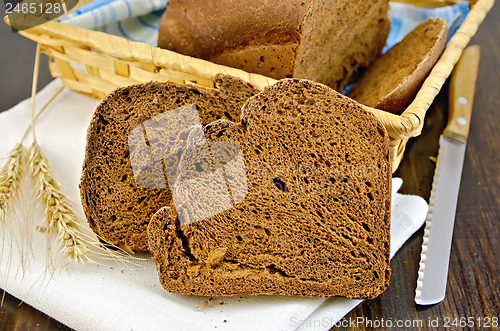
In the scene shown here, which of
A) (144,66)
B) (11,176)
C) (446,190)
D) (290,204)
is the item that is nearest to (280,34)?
(144,66)

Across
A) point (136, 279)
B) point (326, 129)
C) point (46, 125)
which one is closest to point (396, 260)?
point (326, 129)

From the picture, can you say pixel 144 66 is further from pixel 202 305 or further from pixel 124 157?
pixel 202 305

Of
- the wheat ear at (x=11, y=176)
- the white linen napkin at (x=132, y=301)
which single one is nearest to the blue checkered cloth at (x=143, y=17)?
the wheat ear at (x=11, y=176)

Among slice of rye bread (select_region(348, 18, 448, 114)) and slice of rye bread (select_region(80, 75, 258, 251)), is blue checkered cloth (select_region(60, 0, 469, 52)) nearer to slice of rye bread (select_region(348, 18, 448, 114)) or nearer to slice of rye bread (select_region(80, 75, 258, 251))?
slice of rye bread (select_region(348, 18, 448, 114))

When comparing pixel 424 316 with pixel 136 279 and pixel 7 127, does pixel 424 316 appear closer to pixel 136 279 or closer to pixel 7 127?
pixel 136 279

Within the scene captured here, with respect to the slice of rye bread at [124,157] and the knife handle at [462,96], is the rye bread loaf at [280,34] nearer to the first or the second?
the slice of rye bread at [124,157]

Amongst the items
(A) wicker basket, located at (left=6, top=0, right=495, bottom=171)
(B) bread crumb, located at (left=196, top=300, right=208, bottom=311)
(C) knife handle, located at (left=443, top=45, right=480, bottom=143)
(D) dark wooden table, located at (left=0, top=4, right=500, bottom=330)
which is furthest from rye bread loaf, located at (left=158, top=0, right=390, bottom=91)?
(B) bread crumb, located at (left=196, top=300, right=208, bottom=311)
